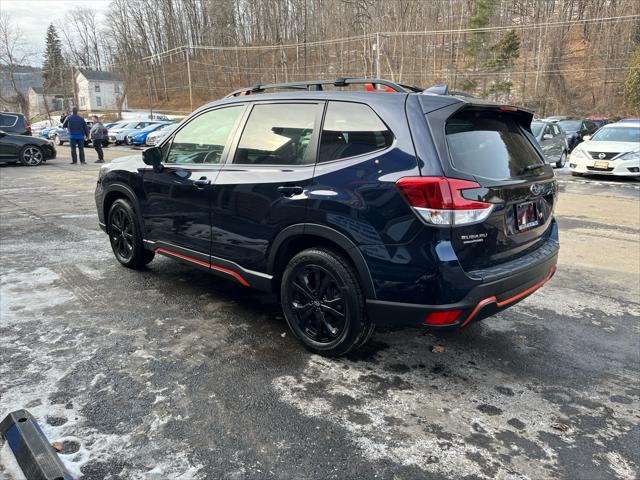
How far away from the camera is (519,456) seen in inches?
95.5

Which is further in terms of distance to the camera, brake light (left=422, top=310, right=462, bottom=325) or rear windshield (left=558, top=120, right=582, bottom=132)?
rear windshield (left=558, top=120, right=582, bottom=132)

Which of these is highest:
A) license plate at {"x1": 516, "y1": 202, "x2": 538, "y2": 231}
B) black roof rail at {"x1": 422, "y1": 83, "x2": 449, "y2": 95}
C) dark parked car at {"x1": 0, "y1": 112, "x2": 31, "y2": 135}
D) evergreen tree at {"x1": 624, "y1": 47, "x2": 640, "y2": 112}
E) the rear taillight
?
evergreen tree at {"x1": 624, "y1": 47, "x2": 640, "y2": 112}

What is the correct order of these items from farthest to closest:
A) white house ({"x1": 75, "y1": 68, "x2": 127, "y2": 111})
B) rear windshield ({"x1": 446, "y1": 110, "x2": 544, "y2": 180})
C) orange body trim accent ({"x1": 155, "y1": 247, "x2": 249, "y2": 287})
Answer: white house ({"x1": 75, "y1": 68, "x2": 127, "y2": 111})
orange body trim accent ({"x1": 155, "y1": 247, "x2": 249, "y2": 287})
rear windshield ({"x1": 446, "y1": 110, "x2": 544, "y2": 180})

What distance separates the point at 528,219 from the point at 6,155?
18.0m

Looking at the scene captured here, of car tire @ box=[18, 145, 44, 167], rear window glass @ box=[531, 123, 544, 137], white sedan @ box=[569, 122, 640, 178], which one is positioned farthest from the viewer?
car tire @ box=[18, 145, 44, 167]

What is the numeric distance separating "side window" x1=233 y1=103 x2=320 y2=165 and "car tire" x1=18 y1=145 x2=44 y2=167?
634 inches

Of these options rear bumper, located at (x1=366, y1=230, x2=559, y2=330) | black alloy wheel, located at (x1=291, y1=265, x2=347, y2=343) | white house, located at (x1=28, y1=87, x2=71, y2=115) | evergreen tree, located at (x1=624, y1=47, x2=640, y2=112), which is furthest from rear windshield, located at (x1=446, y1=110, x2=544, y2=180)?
white house, located at (x1=28, y1=87, x2=71, y2=115)

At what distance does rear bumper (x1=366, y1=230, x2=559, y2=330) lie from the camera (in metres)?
2.82

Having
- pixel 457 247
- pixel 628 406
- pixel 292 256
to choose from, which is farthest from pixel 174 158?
pixel 628 406

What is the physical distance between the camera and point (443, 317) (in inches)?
111

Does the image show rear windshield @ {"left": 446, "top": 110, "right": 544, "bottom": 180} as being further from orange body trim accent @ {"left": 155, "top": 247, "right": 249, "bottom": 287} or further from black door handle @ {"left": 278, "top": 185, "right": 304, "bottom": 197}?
orange body trim accent @ {"left": 155, "top": 247, "right": 249, "bottom": 287}

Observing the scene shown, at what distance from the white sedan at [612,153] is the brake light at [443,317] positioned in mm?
12666

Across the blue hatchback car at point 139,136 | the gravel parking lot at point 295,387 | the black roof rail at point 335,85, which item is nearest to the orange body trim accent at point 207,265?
the gravel parking lot at point 295,387

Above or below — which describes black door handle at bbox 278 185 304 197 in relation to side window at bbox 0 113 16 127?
below
